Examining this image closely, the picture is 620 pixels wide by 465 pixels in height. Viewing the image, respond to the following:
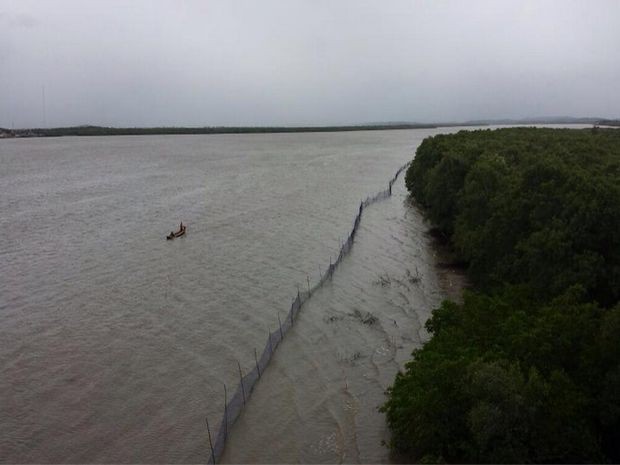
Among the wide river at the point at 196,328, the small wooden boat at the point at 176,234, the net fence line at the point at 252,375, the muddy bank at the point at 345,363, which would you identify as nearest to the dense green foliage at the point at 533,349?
the muddy bank at the point at 345,363

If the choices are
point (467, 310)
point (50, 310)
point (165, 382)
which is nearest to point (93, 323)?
point (50, 310)

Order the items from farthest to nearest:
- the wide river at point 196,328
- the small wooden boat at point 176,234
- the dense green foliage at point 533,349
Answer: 1. the small wooden boat at point 176,234
2. the wide river at point 196,328
3. the dense green foliage at point 533,349

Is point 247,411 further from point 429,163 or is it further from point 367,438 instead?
point 429,163

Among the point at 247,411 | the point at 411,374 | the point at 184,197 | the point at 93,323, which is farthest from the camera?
the point at 184,197

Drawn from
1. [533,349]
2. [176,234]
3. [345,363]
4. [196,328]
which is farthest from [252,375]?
[176,234]

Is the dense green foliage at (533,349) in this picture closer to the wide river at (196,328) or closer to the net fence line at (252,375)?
the wide river at (196,328)

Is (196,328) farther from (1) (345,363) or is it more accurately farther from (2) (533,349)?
(2) (533,349)

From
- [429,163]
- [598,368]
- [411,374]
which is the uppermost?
[429,163]
